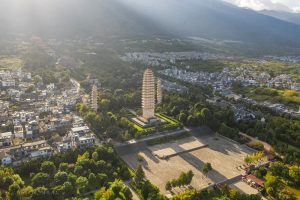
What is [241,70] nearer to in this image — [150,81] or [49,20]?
[150,81]

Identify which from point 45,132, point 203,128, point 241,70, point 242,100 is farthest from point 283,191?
point 241,70

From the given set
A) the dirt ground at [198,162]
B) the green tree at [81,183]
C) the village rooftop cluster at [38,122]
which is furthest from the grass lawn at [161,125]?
the green tree at [81,183]

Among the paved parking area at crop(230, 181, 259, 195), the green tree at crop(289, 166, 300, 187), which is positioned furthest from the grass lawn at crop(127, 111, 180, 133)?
the green tree at crop(289, 166, 300, 187)

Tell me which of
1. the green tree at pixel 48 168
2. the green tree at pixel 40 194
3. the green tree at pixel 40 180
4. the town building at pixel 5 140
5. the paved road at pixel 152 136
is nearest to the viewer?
the green tree at pixel 40 194

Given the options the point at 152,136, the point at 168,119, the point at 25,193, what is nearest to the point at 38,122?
the point at 152,136

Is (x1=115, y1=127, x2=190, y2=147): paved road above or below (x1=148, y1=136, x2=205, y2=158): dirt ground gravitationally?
above

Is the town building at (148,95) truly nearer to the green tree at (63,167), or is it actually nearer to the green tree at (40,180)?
the green tree at (63,167)

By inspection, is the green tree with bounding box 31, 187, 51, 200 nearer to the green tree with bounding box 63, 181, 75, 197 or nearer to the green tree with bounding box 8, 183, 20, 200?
the green tree with bounding box 63, 181, 75, 197

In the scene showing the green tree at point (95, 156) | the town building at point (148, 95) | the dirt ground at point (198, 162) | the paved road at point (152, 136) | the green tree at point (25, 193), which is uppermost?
the town building at point (148, 95)

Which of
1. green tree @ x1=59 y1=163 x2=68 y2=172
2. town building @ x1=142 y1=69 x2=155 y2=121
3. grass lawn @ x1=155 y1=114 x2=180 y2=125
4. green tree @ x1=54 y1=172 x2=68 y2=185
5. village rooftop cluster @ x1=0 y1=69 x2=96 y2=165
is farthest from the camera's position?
grass lawn @ x1=155 y1=114 x2=180 y2=125
